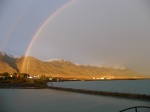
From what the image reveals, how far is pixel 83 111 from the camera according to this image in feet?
89.8

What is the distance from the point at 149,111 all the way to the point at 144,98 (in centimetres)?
1964

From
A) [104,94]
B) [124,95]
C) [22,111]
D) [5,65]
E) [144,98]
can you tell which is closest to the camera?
[22,111]

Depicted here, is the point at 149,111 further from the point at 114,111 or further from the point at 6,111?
the point at 6,111

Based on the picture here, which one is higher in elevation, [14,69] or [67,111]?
[14,69]

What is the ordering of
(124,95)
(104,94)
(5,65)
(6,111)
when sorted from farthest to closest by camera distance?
(5,65), (104,94), (124,95), (6,111)

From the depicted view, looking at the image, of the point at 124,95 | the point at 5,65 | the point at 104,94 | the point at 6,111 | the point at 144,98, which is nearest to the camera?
the point at 6,111

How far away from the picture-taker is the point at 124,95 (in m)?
49.9

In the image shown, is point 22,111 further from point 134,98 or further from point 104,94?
point 104,94

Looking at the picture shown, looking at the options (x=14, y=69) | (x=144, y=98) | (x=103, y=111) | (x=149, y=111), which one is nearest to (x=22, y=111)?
(x=103, y=111)

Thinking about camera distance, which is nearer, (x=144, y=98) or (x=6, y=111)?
(x=6, y=111)

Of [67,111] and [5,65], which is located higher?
[5,65]

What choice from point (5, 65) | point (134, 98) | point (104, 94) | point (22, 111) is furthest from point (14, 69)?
point (22, 111)

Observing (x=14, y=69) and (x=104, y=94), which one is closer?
(x=104, y=94)

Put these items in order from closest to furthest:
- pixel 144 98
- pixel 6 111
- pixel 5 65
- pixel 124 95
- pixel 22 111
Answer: pixel 6 111, pixel 22 111, pixel 144 98, pixel 124 95, pixel 5 65
